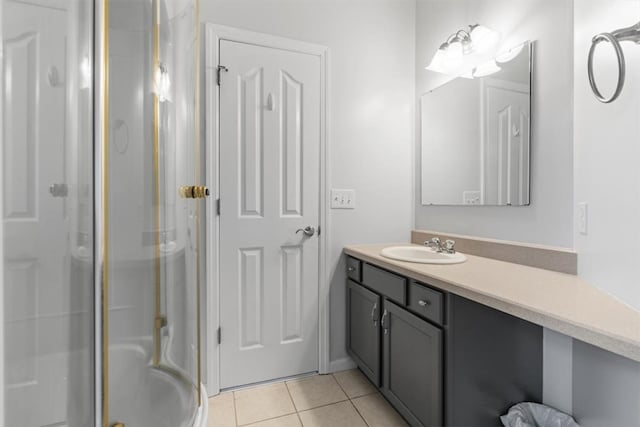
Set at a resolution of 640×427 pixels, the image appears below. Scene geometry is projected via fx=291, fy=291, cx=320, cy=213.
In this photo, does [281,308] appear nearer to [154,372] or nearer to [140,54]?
[154,372]

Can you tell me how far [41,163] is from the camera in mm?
521

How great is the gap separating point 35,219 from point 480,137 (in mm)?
1861

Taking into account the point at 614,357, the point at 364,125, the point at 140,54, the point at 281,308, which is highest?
the point at 364,125

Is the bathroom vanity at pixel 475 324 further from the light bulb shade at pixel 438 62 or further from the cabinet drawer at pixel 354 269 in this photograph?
the light bulb shade at pixel 438 62

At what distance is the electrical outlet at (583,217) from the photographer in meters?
1.11

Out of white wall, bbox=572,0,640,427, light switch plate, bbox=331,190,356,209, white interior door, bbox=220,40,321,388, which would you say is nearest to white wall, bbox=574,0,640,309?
white wall, bbox=572,0,640,427

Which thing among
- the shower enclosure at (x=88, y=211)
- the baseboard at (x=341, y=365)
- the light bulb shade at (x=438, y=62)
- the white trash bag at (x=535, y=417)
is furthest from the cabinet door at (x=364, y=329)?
the light bulb shade at (x=438, y=62)

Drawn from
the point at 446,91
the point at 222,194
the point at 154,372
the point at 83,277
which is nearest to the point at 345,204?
the point at 222,194

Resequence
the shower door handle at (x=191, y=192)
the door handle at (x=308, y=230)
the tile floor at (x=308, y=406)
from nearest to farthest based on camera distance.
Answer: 1. the shower door handle at (x=191, y=192)
2. the tile floor at (x=308, y=406)
3. the door handle at (x=308, y=230)

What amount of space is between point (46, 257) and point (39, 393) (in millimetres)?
245

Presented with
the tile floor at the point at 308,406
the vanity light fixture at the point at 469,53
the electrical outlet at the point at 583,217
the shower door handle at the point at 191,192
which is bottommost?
the tile floor at the point at 308,406

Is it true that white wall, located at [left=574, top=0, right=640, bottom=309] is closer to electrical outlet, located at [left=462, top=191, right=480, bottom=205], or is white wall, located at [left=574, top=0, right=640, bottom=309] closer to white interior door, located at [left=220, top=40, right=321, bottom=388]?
electrical outlet, located at [left=462, top=191, right=480, bottom=205]

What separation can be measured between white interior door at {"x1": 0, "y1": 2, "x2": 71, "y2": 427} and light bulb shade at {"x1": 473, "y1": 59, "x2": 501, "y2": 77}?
179 cm

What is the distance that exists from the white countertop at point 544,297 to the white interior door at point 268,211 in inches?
26.1
